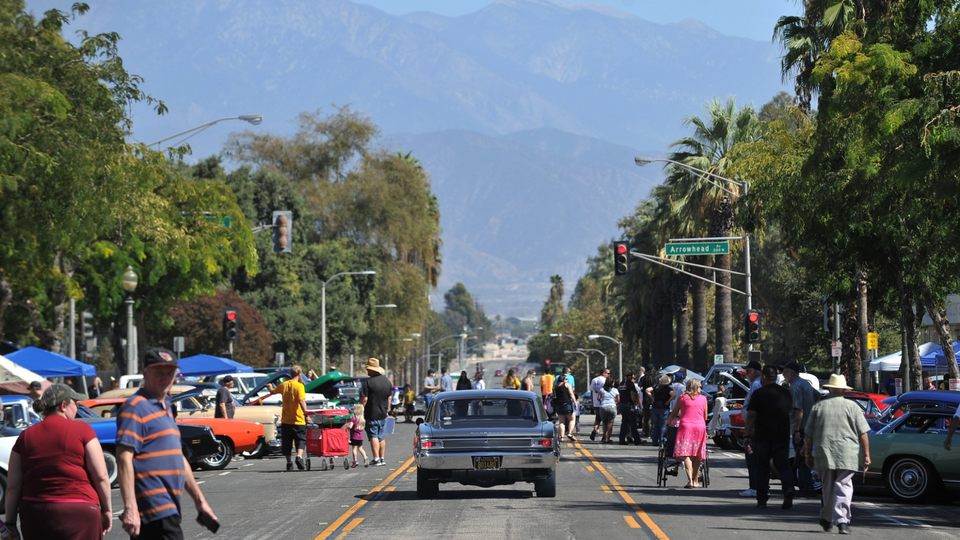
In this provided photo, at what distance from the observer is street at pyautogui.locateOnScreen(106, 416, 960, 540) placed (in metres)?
13.5

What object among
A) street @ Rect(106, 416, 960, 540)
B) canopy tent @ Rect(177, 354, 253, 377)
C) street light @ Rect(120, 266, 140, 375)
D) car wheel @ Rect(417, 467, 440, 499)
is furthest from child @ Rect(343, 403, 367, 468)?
canopy tent @ Rect(177, 354, 253, 377)

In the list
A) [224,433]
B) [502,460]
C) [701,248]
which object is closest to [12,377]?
[224,433]

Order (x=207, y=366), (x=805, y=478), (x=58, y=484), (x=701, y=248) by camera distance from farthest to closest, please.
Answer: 1. (x=207, y=366)
2. (x=701, y=248)
3. (x=805, y=478)
4. (x=58, y=484)

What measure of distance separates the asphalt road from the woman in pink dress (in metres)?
0.59

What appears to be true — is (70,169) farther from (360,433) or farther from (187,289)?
(187,289)

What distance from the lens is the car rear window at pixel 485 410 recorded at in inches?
698

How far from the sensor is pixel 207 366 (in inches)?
1660

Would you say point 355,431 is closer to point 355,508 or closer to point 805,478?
point 355,508

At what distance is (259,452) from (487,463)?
473 inches

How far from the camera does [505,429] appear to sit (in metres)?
16.9

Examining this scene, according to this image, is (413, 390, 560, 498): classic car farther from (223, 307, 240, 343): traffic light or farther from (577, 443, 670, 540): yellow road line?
(223, 307, 240, 343): traffic light

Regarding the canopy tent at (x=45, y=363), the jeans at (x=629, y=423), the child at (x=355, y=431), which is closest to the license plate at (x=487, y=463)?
the child at (x=355, y=431)

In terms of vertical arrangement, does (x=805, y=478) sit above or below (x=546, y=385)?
below

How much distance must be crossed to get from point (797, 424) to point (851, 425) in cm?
265
